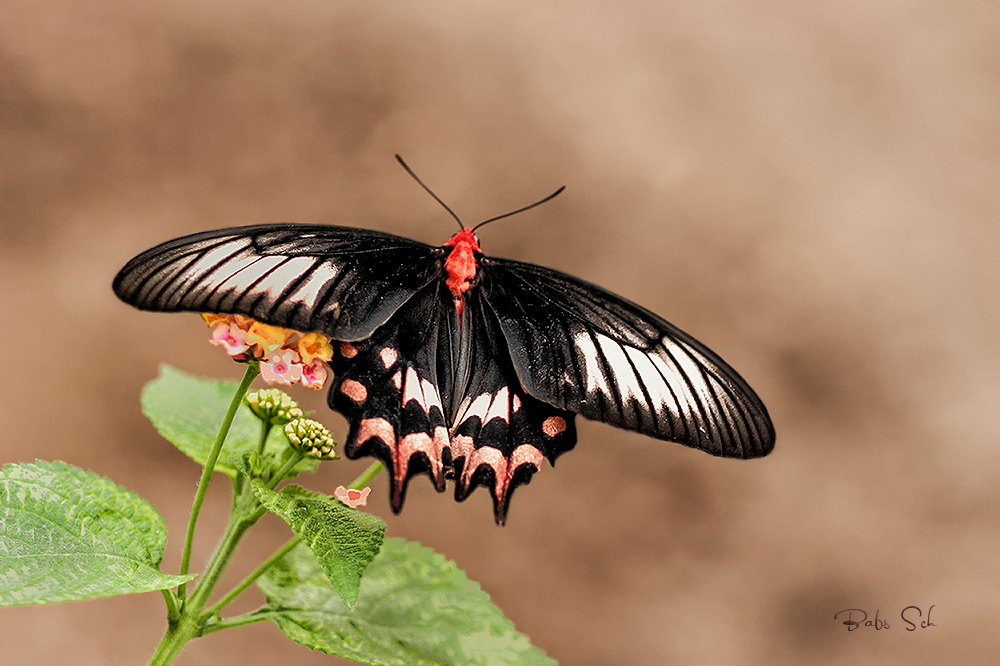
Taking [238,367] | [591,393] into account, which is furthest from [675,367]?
[238,367]

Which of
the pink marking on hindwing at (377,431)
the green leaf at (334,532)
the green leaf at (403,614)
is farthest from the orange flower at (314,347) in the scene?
the green leaf at (403,614)

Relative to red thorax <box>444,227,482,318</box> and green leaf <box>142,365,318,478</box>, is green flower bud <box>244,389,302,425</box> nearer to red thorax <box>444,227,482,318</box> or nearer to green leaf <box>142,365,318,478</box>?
green leaf <box>142,365,318,478</box>

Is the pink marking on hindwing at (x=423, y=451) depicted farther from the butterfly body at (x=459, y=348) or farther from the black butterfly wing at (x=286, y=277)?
the black butterfly wing at (x=286, y=277)

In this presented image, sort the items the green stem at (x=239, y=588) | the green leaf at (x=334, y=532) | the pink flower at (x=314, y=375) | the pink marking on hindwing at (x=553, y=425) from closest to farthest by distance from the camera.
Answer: the green leaf at (x=334, y=532)
the green stem at (x=239, y=588)
the pink flower at (x=314, y=375)
the pink marking on hindwing at (x=553, y=425)

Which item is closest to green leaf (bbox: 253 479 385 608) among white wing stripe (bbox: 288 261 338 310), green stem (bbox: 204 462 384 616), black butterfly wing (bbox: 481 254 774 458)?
green stem (bbox: 204 462 384 616)
